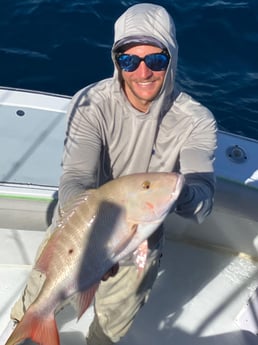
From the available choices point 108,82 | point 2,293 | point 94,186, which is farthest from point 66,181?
point 2,293

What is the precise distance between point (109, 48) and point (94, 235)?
4488 millimetres

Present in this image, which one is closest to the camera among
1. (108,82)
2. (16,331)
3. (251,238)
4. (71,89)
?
(16,331)

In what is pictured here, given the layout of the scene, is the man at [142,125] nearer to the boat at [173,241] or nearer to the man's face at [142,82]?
the man's face at [142,82]

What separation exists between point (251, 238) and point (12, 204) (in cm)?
171

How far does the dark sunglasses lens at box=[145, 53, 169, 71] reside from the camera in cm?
275

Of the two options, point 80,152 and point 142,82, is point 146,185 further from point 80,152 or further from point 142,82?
point 142,82

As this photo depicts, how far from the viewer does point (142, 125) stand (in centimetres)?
290

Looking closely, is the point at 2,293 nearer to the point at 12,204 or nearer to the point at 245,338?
the point at 12,204

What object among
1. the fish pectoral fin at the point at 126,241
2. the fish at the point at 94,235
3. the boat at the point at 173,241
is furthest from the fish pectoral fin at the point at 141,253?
the boat at the point at 173,241

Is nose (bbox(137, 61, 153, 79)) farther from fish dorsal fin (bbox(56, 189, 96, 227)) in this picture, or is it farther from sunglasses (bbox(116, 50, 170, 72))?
fish dorsal fin (bbox(56, 189, 96, 227))

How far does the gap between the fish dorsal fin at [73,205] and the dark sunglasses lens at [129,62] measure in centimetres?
67

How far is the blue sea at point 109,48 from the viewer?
20.0ft

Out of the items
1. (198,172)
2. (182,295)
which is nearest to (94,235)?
(198,172)

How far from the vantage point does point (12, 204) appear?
3617 mm
